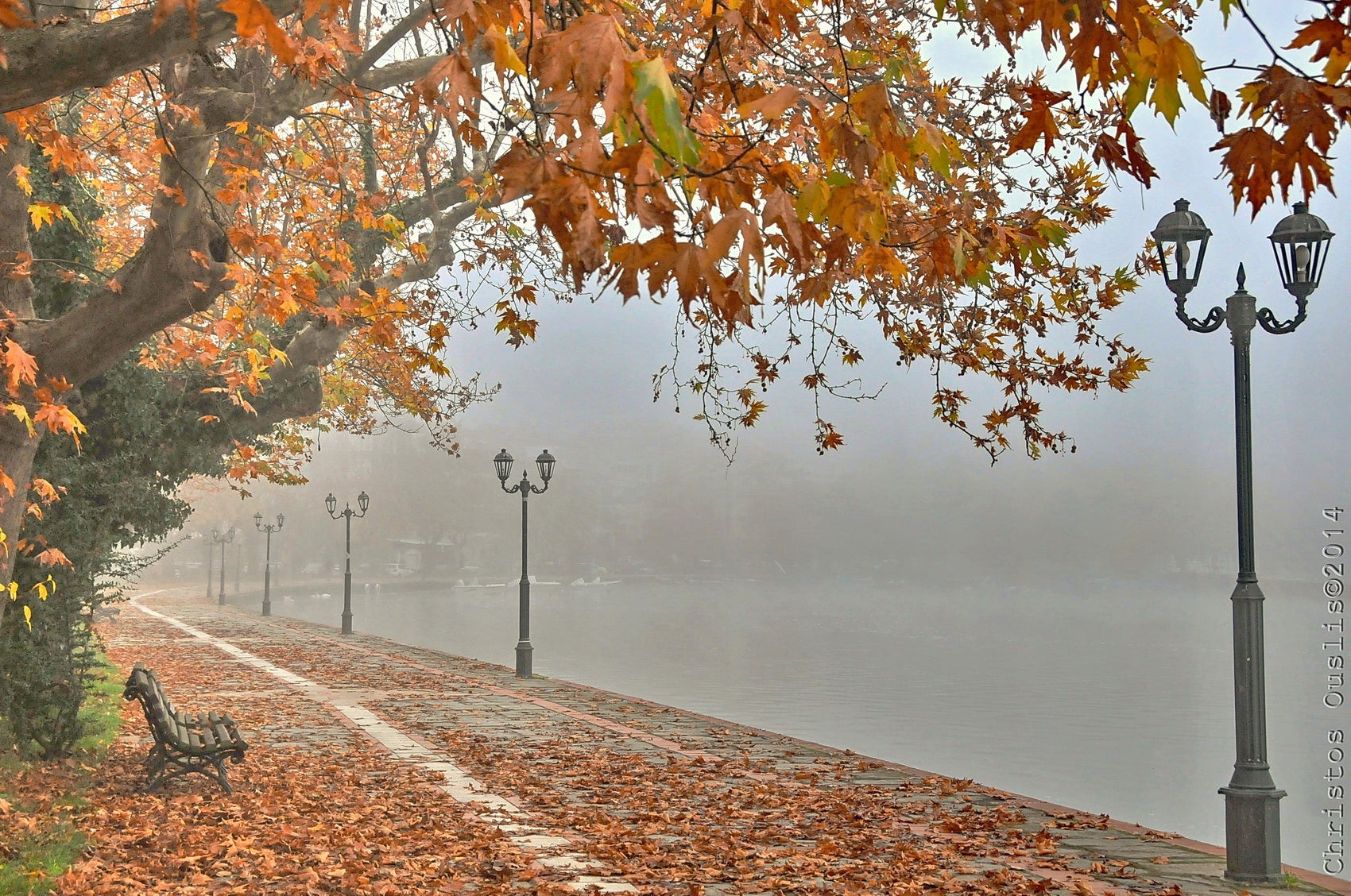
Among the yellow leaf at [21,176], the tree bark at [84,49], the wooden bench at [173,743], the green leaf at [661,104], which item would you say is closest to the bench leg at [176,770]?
the wooden bench at [173,743]

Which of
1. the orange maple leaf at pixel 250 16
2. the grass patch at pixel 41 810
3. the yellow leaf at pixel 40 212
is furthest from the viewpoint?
the yellow leaf at pixel 40 212

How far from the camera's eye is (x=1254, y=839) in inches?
287

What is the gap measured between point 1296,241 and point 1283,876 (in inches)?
170

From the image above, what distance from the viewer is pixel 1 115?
A: 746 centimetres

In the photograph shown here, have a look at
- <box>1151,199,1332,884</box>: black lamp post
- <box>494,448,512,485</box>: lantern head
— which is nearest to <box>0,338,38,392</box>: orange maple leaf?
<box>1151,199,1332,884</box>: black lamp post

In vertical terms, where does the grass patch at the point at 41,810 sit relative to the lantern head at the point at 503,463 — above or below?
below

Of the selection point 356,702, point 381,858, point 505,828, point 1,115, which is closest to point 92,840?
point 381,858

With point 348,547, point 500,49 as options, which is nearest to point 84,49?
point 500,49

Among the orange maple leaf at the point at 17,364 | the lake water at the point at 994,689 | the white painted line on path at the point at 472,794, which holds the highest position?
the orange maple leaf at the point at 17,364

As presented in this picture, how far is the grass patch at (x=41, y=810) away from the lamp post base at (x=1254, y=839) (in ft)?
24.4

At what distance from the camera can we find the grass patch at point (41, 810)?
6.76 meters

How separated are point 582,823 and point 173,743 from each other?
351cm

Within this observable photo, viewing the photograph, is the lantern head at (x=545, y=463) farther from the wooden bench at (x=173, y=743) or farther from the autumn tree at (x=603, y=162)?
the wooden bench at (x=173, y=743)

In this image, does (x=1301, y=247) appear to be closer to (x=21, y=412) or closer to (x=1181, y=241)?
(x=1181, y=241)
